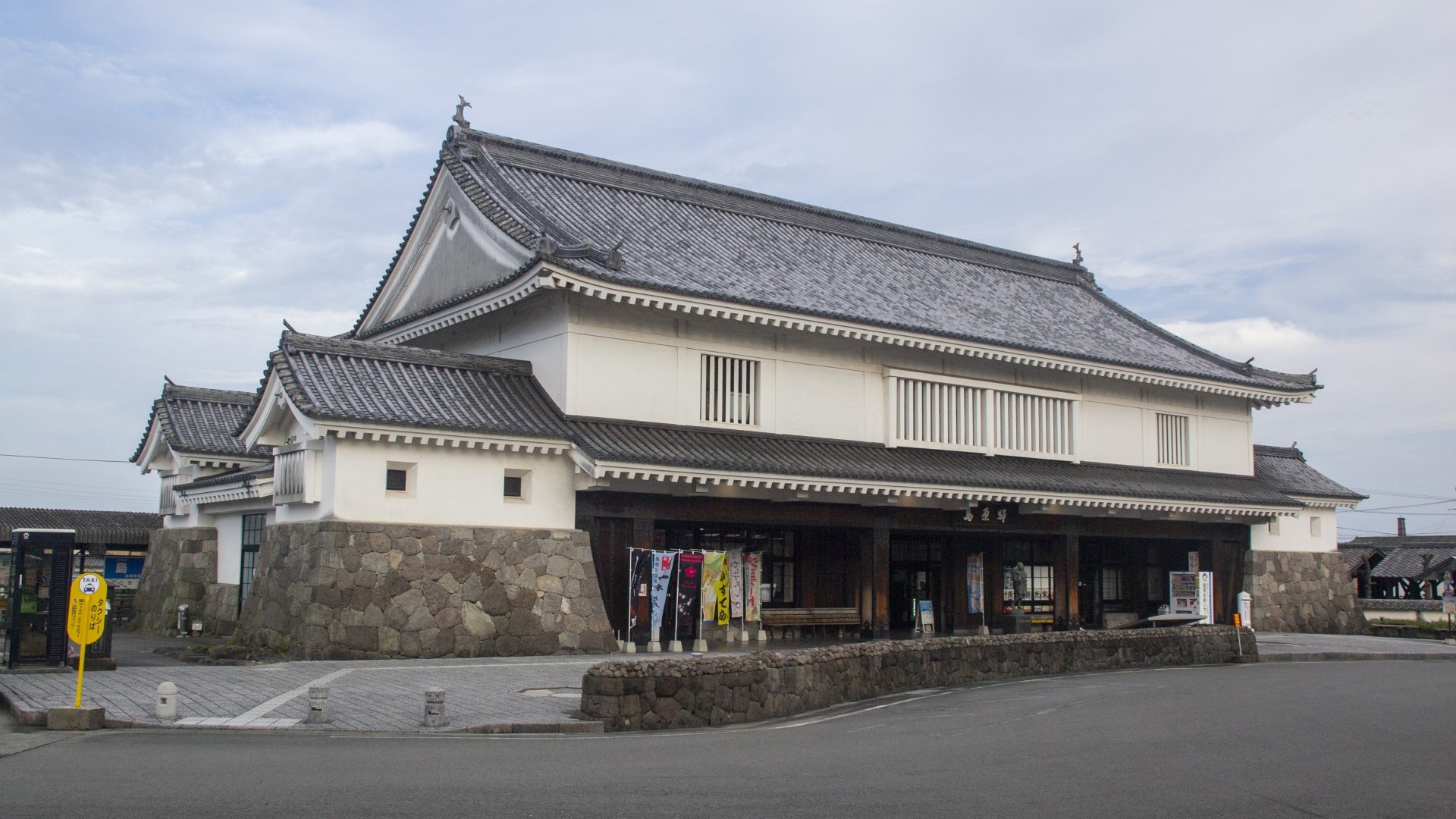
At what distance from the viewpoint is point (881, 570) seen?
26.0m

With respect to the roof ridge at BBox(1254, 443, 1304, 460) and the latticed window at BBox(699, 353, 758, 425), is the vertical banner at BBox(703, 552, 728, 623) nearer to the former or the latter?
the latticed window at BBox(699, 353, 758, 425)

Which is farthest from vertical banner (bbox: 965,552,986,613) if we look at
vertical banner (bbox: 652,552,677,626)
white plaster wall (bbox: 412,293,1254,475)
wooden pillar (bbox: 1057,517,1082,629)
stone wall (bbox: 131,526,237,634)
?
stone wall (bbox: 131,526,237,634)

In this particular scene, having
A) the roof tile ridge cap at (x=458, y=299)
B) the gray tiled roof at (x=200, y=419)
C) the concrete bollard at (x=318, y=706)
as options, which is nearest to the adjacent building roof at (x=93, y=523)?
the gray tiled roof at (x=200, y=419)

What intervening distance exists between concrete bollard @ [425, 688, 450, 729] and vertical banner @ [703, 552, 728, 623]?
10.4 m

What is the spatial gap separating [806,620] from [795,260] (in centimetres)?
882

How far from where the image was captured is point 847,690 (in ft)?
55.9

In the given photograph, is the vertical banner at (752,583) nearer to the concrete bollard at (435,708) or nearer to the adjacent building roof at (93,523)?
the concrete bollard at (435,708)

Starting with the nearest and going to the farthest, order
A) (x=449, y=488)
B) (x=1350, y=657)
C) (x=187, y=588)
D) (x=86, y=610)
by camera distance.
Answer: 1. (x=86, y=610)
2. (x=449, y=488)
3. (x=187, y=588)
4. (x=1350, y=657)

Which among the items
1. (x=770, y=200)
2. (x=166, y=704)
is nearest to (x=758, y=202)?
(x=770, y=200)

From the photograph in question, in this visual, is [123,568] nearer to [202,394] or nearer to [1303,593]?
[202,394]

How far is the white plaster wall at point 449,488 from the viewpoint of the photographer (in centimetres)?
1992

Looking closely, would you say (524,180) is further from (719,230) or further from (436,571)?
(436,571)

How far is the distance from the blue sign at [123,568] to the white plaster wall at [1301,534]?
3359 cm

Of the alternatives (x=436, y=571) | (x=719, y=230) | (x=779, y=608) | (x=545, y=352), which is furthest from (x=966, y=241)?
(x=436, y=571)
